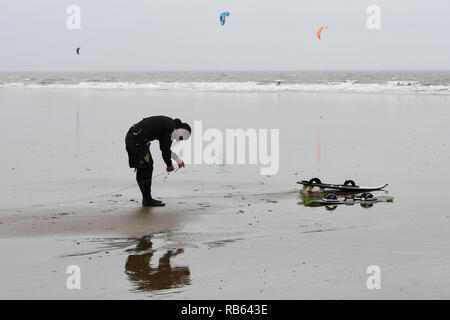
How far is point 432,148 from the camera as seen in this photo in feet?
48.9

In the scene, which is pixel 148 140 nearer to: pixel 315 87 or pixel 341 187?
pixel 341 187

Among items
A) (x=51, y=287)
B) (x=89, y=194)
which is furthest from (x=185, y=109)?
(x=51, y=287)

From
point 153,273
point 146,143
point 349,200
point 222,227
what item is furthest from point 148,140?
point 153,273

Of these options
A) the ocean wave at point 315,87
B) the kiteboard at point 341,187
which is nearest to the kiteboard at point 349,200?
the kiteboard at point 341,187

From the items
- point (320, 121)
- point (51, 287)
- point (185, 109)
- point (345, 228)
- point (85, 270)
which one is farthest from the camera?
point (185, 109)

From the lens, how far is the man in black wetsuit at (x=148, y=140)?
29.3 feet

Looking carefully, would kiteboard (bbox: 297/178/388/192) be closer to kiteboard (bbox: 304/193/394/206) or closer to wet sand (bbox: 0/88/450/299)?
wet sand (bbox: 0/88/450/299)

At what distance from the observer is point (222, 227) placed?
7688 mm

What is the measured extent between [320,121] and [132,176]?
11.0 meters

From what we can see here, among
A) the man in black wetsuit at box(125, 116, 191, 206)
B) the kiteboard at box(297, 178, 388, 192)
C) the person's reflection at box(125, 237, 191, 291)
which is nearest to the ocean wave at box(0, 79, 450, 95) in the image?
the kiteboard at box(297, 178, 388, 192)

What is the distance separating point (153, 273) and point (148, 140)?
3523 mm

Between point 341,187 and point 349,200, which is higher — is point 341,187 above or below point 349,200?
above

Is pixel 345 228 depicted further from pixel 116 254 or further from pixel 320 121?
pixel 320 121

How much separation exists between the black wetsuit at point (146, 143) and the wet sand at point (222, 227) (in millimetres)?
355
